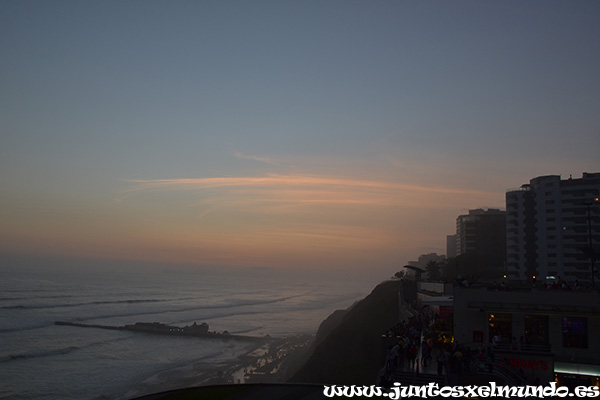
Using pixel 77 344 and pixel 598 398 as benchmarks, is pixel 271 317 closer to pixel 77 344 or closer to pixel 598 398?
pixel 77 344

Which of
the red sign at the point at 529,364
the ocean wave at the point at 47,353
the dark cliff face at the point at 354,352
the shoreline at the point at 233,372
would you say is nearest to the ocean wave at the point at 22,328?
the ocean wave at the point at 47,353

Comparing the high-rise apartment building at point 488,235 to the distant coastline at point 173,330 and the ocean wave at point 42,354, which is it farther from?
the ocean wave at point 42,354

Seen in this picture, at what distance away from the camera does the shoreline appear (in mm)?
41906

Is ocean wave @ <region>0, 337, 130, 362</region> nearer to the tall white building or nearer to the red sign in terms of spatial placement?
the red sign

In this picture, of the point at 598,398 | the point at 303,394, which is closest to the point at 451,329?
the point at 598,398

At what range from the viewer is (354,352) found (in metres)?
44.3

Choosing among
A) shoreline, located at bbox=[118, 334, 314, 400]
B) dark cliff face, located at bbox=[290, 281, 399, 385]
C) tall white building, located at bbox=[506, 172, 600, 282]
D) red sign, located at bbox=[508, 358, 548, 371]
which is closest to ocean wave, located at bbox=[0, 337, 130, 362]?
shoreline, located at bbox=[118, 334, 314, 400]

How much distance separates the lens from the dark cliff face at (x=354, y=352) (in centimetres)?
3961

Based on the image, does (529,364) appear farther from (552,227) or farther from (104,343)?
(552,227)

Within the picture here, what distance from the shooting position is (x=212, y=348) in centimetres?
6562

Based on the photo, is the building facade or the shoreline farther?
the shoreline

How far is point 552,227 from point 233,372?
58588 mm

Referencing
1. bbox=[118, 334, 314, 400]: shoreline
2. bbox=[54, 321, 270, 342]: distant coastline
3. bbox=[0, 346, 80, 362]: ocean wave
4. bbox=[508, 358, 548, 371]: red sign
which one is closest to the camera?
bbox=[508, 358, 548, 371]: red sign

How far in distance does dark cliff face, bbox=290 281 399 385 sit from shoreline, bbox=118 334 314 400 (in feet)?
17.1
